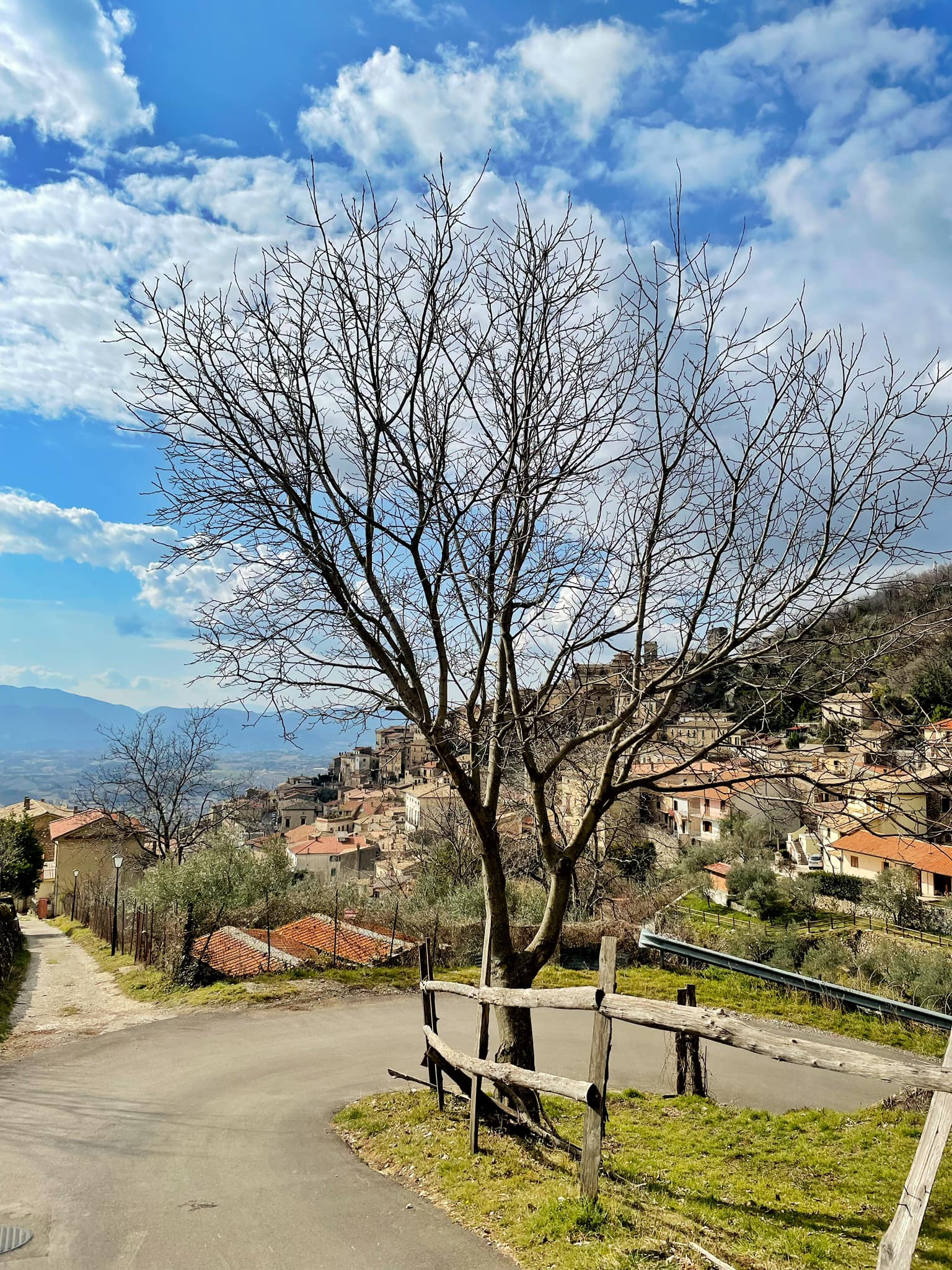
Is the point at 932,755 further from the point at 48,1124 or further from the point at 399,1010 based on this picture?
the point at 399,1010

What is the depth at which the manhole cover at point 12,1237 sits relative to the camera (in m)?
4.74

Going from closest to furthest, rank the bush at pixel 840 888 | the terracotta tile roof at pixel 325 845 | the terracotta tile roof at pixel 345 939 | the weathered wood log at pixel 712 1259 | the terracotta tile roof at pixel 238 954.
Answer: the weathered wood log at pixel 712 1259 < the terracotta tile roof at pixel 238 954 < the terracotta tile roof at pixel 345 939 < the bush at pixel 840 888 < the terracotta tile roof at pixel 325 845

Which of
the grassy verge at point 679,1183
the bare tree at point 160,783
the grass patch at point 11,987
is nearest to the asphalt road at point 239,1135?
the grassy verge at point 679,1183

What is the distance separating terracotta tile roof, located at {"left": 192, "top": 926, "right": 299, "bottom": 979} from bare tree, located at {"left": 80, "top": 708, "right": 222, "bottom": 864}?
1427 cm

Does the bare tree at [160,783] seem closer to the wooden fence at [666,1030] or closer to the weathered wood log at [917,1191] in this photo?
the wooden fence at [666,1030]

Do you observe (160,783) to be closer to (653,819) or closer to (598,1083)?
(653,819)

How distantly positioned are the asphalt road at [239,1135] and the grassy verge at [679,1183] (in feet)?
1.09

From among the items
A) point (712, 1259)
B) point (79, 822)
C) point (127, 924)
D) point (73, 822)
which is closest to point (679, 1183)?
point (712, 1259)

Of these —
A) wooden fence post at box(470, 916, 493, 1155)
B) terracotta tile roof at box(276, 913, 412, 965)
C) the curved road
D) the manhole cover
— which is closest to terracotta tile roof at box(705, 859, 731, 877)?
terracotta tile roof at box(276, 913, 412, 965)

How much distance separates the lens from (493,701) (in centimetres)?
761

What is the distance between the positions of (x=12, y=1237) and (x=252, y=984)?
36.2 feet

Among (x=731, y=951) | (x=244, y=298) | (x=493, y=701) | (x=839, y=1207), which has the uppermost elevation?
(x=244, y=298)

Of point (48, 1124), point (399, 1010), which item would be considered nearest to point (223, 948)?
point (399, 1010)

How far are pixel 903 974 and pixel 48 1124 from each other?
21.7 meters
